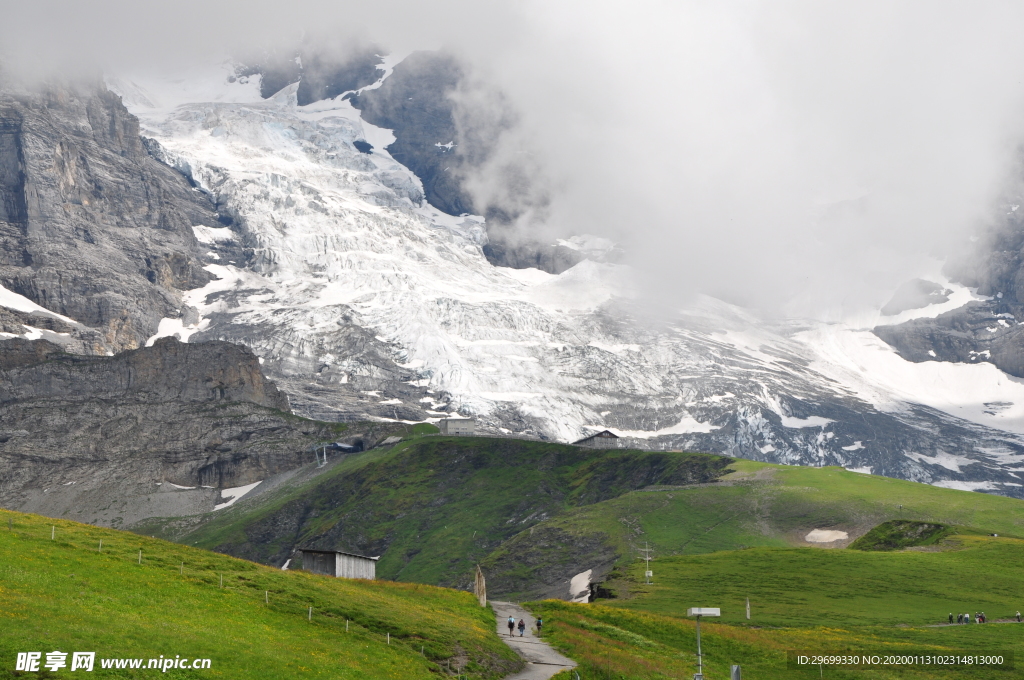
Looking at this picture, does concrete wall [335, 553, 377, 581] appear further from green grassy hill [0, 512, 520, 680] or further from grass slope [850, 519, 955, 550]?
grass slope [850, 519, 955, 550]

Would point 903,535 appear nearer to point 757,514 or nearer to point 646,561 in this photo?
point 757,514

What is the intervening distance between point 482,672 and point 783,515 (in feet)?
426

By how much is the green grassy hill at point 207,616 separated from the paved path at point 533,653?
4.88 feet

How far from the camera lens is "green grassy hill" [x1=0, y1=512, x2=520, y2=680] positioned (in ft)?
156

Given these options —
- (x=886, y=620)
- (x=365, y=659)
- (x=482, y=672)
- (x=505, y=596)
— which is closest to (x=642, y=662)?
(x=482, y=672)

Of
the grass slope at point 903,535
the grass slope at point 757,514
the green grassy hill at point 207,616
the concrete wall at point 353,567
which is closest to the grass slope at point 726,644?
the green grassy hill at point 207,616

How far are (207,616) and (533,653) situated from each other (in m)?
23.3

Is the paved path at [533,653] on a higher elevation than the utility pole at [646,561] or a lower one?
lower

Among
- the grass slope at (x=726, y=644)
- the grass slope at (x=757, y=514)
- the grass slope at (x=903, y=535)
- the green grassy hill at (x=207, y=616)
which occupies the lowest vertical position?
the grass slope at (x=726, y=644)

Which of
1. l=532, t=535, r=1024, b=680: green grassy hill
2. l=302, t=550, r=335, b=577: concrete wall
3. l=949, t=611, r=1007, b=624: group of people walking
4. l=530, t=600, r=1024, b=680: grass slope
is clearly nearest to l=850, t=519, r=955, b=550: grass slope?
l=532, t=535, r=1024, b=680: green grassy hill

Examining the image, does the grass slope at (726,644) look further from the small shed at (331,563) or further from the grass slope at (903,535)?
the grass slope at (903,535)

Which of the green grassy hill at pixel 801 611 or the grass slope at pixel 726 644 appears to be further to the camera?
the green grassy hill at pixel 801 611

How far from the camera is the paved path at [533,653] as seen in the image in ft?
203

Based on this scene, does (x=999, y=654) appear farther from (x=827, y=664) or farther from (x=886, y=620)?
(x=886, y=620)
